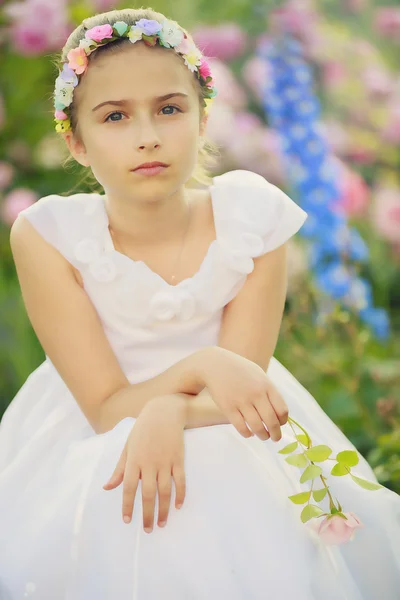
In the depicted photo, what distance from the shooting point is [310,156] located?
2855 millimetres

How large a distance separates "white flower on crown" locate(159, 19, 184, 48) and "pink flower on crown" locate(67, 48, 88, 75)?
0.47 feet

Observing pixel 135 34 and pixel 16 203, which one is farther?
pixel 16 203

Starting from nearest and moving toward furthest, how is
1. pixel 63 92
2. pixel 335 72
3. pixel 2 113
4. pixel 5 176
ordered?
1. pixel 63 92
2. pixel 5 176
3. pixel 2 113
4. pixel 335 72

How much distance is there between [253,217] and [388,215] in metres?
1.58

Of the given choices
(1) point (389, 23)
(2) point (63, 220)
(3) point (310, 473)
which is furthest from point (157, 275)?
(1) point (389, 23)

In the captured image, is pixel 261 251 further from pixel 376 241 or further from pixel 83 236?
pixel 376 241

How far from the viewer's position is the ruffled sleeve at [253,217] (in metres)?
1.83

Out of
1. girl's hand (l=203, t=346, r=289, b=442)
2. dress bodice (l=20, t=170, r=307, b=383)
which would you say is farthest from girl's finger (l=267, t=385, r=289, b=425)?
dress bodice (l=20, t=170, r=307, b=383)

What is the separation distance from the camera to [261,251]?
182 cm

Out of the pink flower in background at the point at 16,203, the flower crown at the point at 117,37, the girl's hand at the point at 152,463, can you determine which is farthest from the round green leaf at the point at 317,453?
the pink flower in background at the point at 16,203

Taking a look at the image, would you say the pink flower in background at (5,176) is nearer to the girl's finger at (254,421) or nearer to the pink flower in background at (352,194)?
the pink flower in background at (352,194)

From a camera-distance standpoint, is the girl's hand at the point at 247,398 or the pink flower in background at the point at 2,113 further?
the pink flower in background at the point at 2,113

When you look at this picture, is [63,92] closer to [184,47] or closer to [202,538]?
[184,47]

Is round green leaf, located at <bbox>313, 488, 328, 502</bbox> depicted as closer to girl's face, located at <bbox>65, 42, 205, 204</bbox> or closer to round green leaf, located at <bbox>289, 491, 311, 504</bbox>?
round green leaf, located at <bbox>289, 491, 311, 504</bbox>
